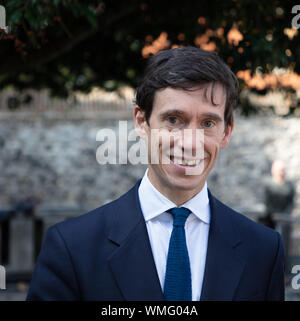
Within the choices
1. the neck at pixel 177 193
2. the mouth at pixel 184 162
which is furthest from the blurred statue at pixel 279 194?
the mouth at pixel 184 162

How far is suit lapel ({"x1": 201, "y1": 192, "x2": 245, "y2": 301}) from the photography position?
71.9 inches

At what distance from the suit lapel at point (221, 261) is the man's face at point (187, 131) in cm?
20

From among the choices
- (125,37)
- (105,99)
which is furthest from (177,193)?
(105,99)

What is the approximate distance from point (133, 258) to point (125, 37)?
398 centimetres

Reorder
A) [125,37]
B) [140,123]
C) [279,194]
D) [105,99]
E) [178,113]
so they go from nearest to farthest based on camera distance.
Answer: [178,113] → [140,123] → [125,37] → [279,194] → [105,99]

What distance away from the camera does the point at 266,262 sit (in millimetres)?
1934

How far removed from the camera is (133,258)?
6.03ft

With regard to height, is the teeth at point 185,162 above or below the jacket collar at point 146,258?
above

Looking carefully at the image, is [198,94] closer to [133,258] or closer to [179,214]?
[179,214]

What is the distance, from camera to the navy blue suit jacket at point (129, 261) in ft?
5.90

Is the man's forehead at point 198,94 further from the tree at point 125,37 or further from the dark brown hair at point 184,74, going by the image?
the tree at point 125,37

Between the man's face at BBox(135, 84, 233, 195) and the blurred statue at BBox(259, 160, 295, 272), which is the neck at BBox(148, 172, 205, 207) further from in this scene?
the blurred statue at BBox(259, 160, 295, 272)

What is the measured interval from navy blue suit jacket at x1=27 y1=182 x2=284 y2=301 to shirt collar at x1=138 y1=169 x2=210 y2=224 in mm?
27
